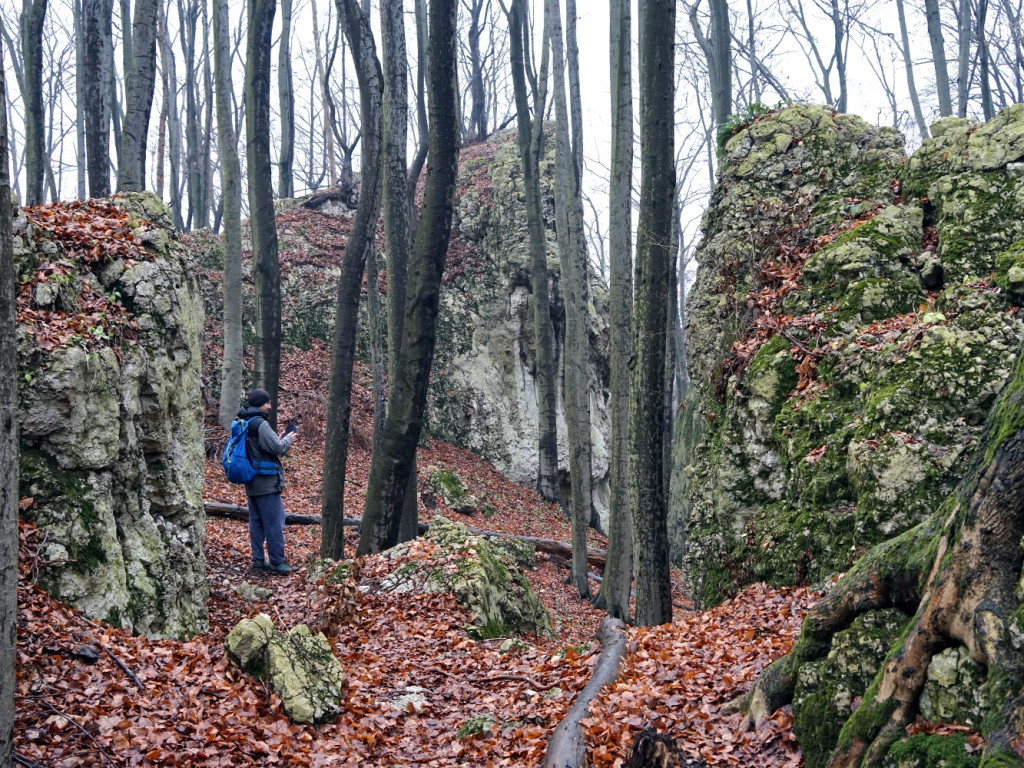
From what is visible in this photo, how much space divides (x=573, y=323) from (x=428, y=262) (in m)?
5.70

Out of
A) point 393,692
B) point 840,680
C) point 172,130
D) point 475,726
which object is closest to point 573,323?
point 393,692

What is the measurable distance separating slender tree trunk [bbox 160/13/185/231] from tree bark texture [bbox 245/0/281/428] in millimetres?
13164

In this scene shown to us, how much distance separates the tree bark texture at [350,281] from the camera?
9.07 meters

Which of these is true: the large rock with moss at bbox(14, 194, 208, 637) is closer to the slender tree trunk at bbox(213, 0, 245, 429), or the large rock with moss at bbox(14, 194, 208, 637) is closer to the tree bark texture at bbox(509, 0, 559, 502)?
the slender tree trunk at bbox(213, 0, 245, 429)

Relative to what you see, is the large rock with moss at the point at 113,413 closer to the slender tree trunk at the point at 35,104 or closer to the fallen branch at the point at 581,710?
the fallen branch at the point at 581,710

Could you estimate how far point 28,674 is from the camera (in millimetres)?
4004

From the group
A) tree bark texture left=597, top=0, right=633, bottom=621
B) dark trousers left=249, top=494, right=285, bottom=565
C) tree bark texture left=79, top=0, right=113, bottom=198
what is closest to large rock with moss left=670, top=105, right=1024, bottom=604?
tree bark texture left=597, top=0, right=633, bottom=621

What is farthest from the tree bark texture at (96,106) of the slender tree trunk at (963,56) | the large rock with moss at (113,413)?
the slender tree trunk at (963,56)

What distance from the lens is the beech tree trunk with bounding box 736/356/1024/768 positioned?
8.41 ft

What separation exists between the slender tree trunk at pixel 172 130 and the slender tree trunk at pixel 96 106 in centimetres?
1240

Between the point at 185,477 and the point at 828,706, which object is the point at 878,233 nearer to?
the point at 828,706

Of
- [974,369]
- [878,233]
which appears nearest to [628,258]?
[878,233]

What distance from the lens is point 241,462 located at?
843 centimetres

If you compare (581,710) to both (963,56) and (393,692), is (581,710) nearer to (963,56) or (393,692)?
(393,692)
